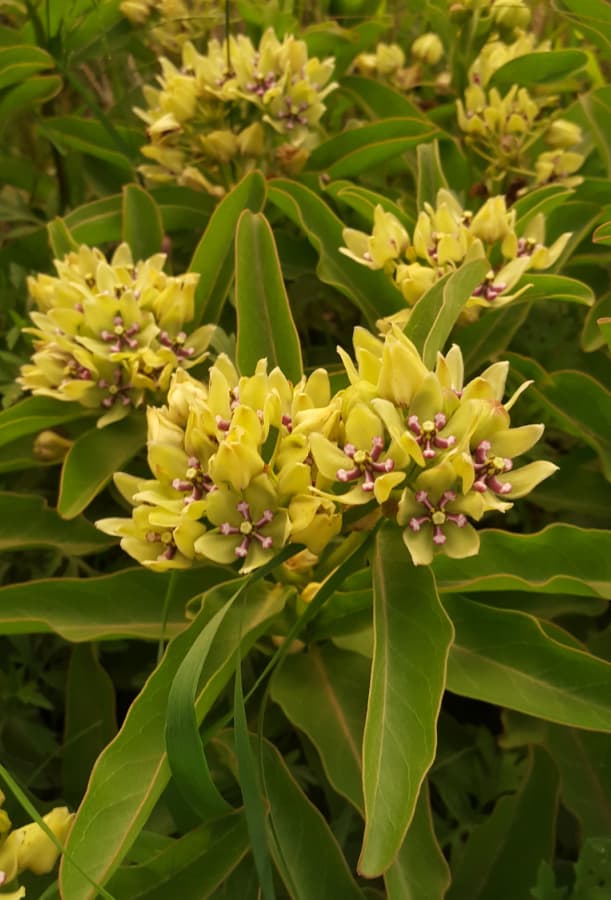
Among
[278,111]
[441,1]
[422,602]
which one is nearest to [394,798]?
[422,602]

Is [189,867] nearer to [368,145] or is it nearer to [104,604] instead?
[104,604]

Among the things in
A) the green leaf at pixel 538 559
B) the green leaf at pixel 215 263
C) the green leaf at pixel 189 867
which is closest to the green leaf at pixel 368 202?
the green leaf at pixel 215 263

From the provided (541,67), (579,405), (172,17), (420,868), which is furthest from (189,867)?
(172,17)

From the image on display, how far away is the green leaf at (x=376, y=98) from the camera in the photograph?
1.43 m

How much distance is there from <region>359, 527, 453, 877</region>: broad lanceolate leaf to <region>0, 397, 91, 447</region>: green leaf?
1.52 feet

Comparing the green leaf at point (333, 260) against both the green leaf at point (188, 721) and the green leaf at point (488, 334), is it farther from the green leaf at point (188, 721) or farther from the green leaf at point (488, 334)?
the green leaf at point (188, 721)

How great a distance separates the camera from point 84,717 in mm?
1036

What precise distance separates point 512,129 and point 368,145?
21 centimetres

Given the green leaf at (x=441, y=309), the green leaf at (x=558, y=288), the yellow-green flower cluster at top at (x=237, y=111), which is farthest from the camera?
the yellow-green flower cluster at top at (x=237, y=111)

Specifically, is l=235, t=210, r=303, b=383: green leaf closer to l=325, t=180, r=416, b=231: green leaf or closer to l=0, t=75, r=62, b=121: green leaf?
l=325, t=180, r=416, b=231: green leaf

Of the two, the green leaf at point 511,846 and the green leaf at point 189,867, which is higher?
the green leaf at point 189,867

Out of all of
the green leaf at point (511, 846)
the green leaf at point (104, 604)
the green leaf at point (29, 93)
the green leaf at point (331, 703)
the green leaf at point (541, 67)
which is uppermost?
the green leaf at point (29, 93)

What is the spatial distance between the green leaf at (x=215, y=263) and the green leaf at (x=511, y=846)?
0.67m

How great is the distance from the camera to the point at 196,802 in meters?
0.75
